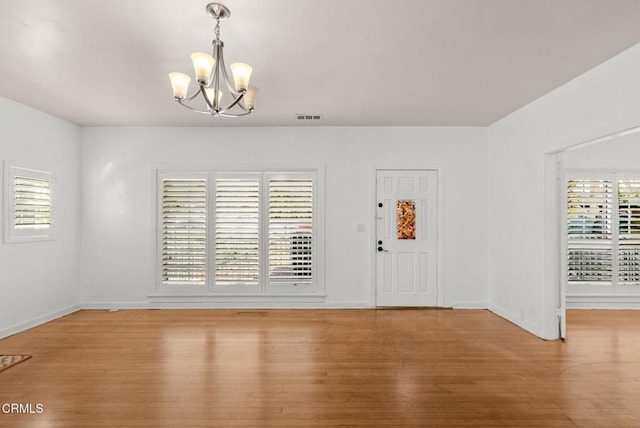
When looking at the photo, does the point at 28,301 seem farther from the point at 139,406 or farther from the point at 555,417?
the point at 555,417

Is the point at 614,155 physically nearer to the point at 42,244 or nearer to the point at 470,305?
the point at 470,305

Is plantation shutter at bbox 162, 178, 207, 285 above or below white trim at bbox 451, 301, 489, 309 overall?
above

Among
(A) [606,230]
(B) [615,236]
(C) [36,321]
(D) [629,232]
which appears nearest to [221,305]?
(C) [36,321]

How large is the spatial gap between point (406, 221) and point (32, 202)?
4.93m

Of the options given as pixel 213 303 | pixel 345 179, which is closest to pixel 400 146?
pixel 345 179

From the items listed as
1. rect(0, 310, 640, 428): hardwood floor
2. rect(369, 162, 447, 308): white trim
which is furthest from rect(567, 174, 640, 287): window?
rect(369, 162, 447, 308): white trim

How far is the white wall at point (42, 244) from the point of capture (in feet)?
12.8

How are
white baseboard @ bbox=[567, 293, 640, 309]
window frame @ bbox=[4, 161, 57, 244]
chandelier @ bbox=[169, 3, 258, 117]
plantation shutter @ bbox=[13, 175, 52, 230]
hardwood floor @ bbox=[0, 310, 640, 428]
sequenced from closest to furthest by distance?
1. chandelier @ bbox=[169, 3, 258, 117]
2. hardwood floor @ bbox=[0, 310, 640, 428]
3. window frame @ bbox=[4, 161, 57, 244]
4. plantation shutter @ bbox=[13, 175, 52, 230]
5. white baseboard @ bbox=[567, 293, 640, 309]

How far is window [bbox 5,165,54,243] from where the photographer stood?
3.90 meters

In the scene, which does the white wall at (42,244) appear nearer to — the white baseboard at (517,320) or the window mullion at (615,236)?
the white baseboard at (517,320)

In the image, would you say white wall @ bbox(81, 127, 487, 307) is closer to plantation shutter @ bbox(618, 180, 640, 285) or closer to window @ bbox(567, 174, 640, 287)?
window @ bbox(567, 174, 640, 287)

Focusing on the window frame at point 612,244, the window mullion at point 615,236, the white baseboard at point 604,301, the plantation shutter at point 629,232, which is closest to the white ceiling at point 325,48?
the window frame at point 612,244

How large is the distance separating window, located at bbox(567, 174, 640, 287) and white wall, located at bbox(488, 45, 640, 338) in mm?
1218

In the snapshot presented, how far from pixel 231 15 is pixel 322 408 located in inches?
109
